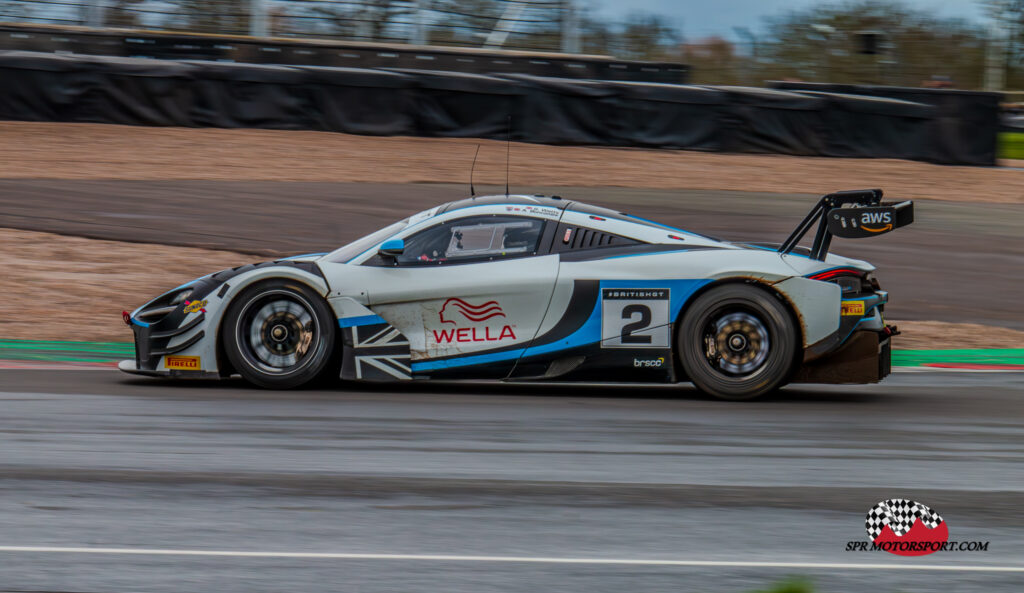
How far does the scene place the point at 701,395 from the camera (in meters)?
7.99

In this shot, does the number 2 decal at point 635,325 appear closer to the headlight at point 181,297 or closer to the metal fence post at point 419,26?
the headlight at point 181,297

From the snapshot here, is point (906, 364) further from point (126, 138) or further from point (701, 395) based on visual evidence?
point (126, 138)

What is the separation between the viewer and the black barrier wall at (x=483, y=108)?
727 inches

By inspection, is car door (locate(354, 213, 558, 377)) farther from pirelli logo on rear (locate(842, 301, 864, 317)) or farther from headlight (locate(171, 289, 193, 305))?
pirelli logo on rear (locate(842, 301, 864, 317))

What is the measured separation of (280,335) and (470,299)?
120 centimetres

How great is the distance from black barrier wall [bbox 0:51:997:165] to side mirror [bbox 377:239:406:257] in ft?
37.6

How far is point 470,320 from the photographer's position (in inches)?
296

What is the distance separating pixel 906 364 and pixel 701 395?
8.22 ft

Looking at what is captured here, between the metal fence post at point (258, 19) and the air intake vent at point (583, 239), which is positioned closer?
the air intake vent at point (583, 239)

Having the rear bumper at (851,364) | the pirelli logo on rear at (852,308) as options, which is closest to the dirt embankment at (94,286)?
the rear bumper at (851,364)

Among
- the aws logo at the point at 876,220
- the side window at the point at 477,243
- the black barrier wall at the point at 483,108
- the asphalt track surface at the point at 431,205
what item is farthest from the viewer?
the black barrier wall at the point at 483,108

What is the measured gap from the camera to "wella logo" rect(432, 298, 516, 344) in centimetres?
750

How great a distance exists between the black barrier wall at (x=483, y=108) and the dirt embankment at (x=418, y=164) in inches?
7.9

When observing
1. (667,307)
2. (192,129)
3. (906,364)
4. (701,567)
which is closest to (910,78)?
(192,129)
